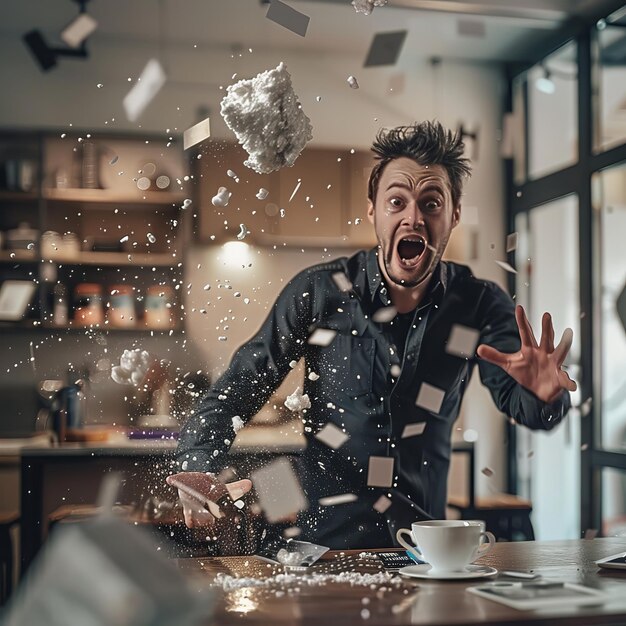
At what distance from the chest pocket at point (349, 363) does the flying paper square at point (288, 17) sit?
33.2 inches

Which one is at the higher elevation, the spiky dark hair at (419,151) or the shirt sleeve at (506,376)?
the spiky dark hair at (419,151)

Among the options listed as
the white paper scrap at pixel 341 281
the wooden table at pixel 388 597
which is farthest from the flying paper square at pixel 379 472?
the wooden table at pixel 388 597

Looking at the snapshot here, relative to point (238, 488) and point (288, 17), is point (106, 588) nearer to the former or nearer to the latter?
point (238, 488)

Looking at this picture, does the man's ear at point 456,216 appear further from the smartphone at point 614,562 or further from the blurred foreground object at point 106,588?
the blurred foreground object at point 106,588

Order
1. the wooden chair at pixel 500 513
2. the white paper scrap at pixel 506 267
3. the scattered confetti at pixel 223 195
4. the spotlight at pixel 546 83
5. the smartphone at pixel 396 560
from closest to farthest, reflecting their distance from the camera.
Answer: the smartphone at pixel 396 560 < the scattered confetti at pixel 223 195 < the white paper scrap at pixel 506 267 < the wooden chair at pixel 500 513 < the spotlight at pixel 546 83

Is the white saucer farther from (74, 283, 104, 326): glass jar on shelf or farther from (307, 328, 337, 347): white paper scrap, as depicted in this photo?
(74, 283, 104, 326): glass jar on shelf

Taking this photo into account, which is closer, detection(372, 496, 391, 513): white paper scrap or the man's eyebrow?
detection(372, 496, 391, 513): white paper scrap

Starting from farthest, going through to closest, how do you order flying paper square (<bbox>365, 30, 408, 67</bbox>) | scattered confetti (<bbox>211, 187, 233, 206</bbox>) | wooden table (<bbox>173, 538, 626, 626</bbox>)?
flying paper square (<bbox>365, 30, 408, 67</bbox>) < scattered confetti (<bbox>211, 187, 233, 206</bbox>) < wooden table (<bbox>173, 538, 626, 626</bbox>)

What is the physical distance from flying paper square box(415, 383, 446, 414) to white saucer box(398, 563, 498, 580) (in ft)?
3.11

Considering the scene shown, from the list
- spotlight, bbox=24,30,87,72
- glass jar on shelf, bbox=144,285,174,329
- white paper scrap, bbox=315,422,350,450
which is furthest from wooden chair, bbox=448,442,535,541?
spotlight, bbox=24,30,87,72

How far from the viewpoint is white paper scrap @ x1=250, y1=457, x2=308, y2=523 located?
2.32 meters

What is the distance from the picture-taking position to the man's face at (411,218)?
240 cm

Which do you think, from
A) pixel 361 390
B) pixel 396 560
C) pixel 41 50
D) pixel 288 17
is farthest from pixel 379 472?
pixel 41 50

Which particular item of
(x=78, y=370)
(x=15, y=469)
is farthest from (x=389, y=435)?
(x=15, y=469)
